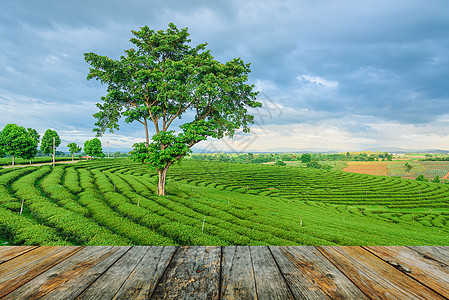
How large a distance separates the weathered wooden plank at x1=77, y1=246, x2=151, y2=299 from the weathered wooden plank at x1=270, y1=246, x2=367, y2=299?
44.8 inches

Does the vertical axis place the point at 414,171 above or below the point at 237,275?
below

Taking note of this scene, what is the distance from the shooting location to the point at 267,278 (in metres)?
1.38

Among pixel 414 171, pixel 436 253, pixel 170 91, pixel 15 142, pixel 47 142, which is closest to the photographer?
pixel 436 253

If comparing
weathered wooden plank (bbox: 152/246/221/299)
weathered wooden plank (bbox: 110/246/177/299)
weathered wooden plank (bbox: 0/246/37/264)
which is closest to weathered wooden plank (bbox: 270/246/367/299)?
weathered wooden plank (bbox: 152/246/221/299)

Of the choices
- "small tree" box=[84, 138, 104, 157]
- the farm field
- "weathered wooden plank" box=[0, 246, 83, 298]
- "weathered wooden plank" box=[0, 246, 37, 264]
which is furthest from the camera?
the farm field

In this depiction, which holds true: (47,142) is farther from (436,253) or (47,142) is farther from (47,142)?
(436,253)

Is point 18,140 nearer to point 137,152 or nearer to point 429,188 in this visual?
point 137,152

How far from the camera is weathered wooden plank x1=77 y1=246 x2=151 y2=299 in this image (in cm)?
117

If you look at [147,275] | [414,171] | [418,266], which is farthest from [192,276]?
[414,171]

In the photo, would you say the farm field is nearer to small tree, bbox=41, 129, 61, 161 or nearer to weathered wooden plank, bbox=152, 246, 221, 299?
weathered wooden plank, bbox=152, 246, 221, 299

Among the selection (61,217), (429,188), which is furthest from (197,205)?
(429,188)

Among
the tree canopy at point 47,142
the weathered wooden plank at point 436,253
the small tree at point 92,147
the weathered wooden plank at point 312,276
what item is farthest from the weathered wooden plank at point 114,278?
the small tree at point 92,147

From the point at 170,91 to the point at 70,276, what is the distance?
14008 millimetres

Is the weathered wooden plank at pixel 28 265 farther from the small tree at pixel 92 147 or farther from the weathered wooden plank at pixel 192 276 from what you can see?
the small tree at pixel 92 147
